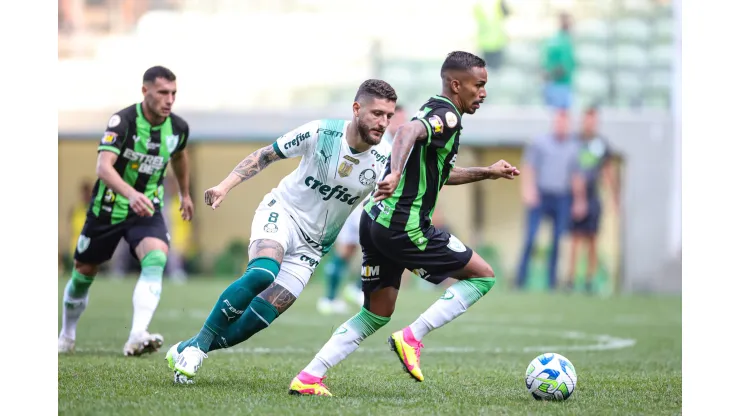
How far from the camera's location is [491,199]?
22.0m

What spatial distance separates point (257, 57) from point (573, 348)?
13.6m

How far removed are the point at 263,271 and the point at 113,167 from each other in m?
1.90

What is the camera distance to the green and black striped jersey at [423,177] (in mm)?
5445

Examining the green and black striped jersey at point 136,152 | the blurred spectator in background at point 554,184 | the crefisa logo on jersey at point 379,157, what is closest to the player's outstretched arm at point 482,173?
the crefisa logo on jersey at point 379,157

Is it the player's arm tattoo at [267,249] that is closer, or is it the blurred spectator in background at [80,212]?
the player's arm tattoo at [267,249]

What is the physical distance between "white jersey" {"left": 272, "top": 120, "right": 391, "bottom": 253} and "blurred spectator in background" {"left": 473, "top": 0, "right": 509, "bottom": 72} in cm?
1445

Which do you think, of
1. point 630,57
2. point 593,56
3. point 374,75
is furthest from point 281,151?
point 630,57

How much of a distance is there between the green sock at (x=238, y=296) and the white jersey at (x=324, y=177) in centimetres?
45

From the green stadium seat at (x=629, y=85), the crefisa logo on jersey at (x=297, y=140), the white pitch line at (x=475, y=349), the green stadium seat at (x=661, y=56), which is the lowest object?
the white pitch line at (x=475, y=349)

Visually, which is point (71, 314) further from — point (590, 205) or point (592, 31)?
point (592, 31)

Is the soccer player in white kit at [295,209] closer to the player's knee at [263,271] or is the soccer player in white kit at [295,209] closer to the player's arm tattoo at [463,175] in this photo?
the player's knee at [263,271]

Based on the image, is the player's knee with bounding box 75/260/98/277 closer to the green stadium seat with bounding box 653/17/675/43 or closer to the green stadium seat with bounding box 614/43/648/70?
the green stadium seat with bounding box 614/43/648/70

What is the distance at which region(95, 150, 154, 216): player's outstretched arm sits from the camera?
6.40m
